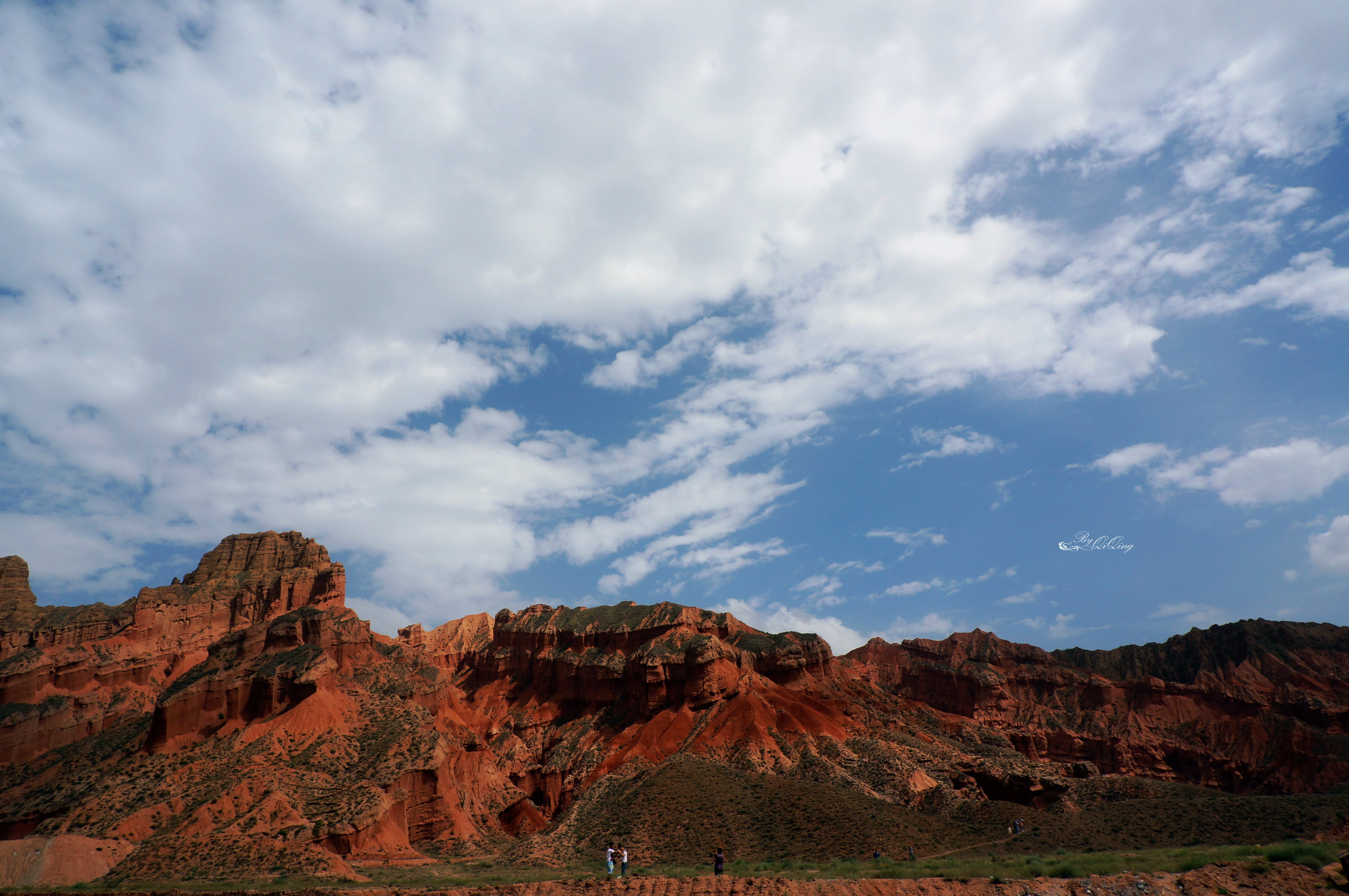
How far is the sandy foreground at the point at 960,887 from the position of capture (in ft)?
81.1

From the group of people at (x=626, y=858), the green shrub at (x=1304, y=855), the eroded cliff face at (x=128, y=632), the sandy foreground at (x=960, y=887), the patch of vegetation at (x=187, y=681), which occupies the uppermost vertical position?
the eroded cliff face at (x=128, y=632)

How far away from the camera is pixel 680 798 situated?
2817 inches

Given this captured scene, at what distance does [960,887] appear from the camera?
2731cm

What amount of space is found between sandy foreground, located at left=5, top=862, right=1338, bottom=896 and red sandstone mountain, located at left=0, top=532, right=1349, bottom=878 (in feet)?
75.8

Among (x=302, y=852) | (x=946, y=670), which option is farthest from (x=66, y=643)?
(x=946, y=670)

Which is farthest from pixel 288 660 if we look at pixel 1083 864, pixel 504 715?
pixel 1083 864

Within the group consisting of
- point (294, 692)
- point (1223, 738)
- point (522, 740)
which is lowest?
point (1223, 738)

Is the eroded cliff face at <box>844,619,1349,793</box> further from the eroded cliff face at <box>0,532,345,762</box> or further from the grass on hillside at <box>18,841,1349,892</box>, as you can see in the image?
the eroded cliff face at <box>0,532,345,762</box>

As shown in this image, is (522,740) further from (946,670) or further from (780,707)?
(946,670)

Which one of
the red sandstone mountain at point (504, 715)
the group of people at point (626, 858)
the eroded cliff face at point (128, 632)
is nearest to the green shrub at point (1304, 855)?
the group of people at point (626, 858)

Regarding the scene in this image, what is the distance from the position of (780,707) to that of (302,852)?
2549 inches

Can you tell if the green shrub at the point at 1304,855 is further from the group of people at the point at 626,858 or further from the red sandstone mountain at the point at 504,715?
the red sandstone mountain at the point at 504,715

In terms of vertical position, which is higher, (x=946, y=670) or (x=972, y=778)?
(x=946, y=670)

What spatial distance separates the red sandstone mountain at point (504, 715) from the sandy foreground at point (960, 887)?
23.1 meters
